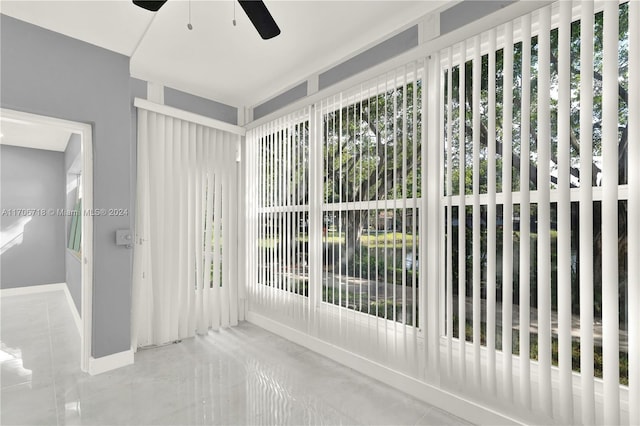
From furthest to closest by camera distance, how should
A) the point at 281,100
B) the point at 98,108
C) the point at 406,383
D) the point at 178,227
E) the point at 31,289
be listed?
→ the point at 31,289 → the point at 281,100 → the point at 178,227 → the point at 98,108 → the point at 406,383

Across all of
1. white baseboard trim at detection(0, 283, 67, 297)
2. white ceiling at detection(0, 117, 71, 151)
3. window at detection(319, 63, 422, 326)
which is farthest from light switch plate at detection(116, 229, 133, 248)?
white baseboard trim at detection(0, 283, 67, 297)

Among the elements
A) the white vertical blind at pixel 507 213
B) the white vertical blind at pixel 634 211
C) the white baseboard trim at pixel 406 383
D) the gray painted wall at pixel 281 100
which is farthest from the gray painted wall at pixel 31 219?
the white vertical blind at pixel 634 211

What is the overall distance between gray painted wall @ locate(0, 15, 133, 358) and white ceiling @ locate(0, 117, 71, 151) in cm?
224

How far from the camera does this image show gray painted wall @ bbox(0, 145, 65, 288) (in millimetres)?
5219

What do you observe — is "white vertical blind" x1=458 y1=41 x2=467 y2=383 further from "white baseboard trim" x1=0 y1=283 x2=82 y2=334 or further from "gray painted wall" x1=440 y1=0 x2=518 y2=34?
"white baseboard trim" x1=0 y1=283 x2=82 y2=334

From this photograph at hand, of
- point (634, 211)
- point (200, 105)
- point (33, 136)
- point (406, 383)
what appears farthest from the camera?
point (33, 136)

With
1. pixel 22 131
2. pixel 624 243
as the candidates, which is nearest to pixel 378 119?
pixel 624 243

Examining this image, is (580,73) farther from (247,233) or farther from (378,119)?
(247,233)

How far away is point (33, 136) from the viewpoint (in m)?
4.81

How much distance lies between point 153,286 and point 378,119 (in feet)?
8.89

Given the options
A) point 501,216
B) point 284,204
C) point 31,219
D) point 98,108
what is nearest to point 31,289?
point 31,219

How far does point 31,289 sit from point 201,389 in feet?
16.3

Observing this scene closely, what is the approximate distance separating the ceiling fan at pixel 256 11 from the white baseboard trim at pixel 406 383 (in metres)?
2.44

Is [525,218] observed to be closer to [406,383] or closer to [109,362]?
[406,383]
